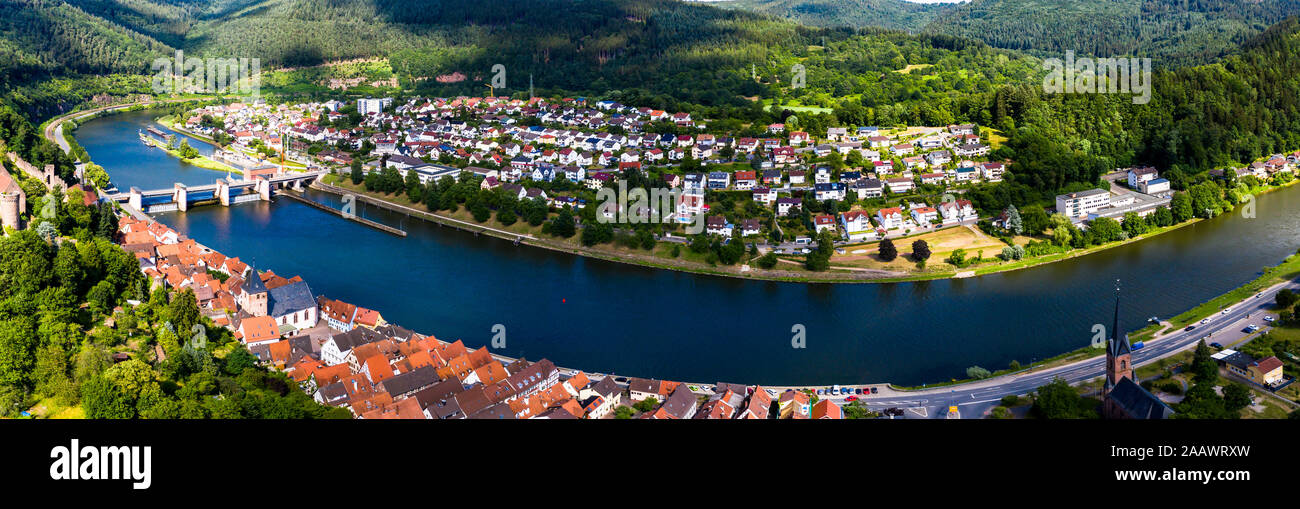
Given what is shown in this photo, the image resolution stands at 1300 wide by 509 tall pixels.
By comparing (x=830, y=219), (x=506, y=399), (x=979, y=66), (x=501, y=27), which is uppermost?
(x=501, y=27)

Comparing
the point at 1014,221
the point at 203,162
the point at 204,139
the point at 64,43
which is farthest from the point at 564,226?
the point at 64,43

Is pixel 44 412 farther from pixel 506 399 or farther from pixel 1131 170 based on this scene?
pixel 1131 170

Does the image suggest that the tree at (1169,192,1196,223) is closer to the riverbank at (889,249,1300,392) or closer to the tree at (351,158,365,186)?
the riverbank at (889,249,1300,392)

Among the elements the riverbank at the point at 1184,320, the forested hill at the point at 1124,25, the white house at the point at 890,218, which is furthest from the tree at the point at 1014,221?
the forested hill at the point at 1124,25

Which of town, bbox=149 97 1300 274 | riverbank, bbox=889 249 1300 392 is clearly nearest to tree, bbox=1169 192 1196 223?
town, bbox=149 97 1300 274
